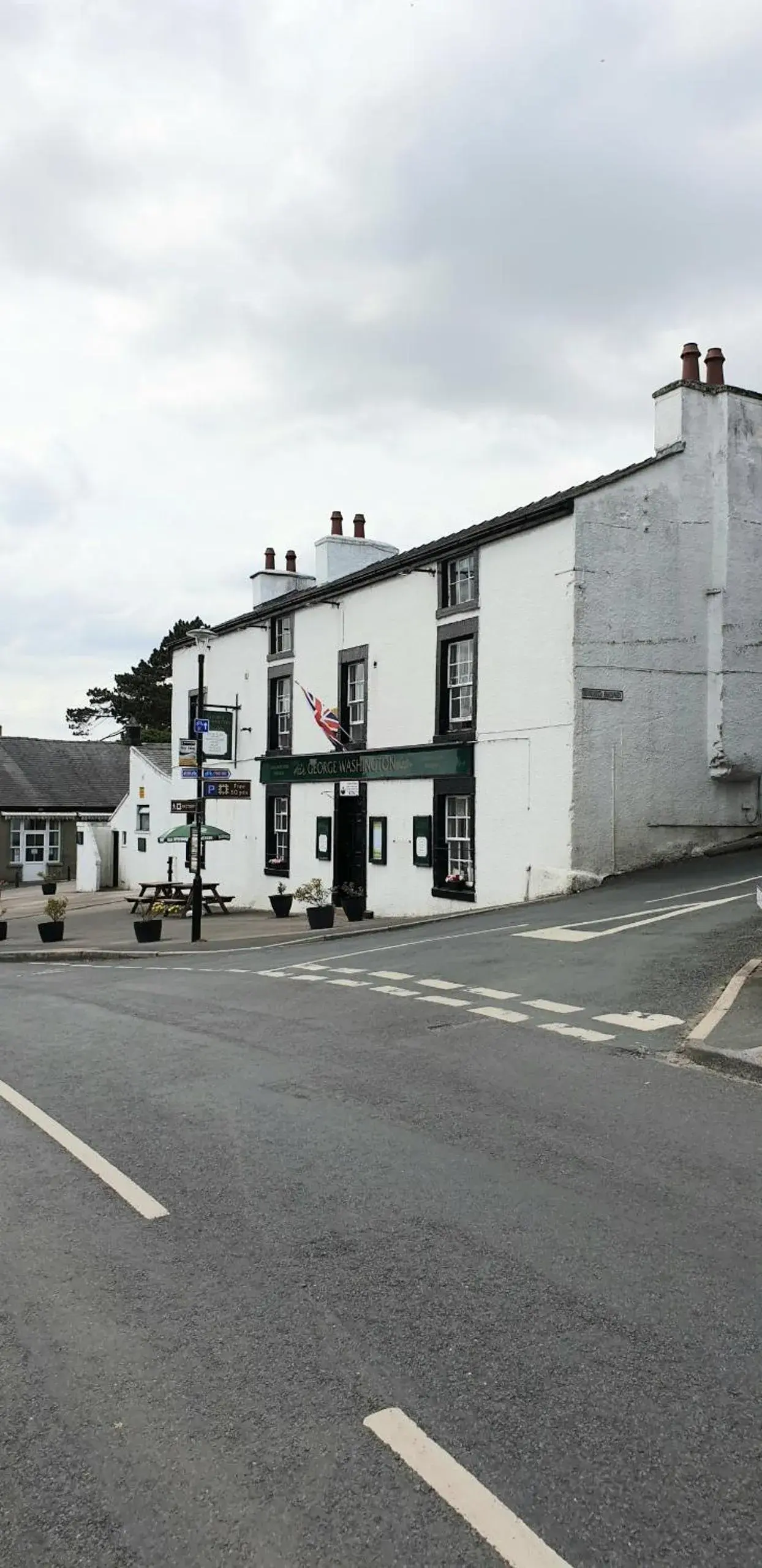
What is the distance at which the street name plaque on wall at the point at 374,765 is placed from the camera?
23938 mm

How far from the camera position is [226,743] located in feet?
76.2

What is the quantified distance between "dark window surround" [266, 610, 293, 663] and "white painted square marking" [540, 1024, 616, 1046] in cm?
2217

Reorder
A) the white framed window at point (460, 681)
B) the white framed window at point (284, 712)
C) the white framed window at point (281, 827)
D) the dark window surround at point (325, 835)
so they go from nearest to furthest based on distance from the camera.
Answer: the white framed window at point (460, 681), the dark window surround at point (325, 835), the white framed window at point (284, 712), the white framed window at point (281, 827)

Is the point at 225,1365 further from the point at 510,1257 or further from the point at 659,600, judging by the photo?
the point at 659,600

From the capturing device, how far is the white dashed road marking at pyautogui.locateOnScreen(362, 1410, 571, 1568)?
9.30ft

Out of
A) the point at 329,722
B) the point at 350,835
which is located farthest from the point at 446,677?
the point at 350,835

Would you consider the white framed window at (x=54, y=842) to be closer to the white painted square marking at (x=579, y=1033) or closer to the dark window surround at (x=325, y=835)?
the dark window surround at (x=325, y=835)

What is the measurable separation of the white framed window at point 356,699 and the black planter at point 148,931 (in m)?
7.87

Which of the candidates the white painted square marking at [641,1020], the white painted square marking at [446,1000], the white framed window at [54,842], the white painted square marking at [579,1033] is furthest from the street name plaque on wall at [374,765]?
the white framed window at [54,842]

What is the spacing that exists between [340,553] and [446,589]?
22.9ft

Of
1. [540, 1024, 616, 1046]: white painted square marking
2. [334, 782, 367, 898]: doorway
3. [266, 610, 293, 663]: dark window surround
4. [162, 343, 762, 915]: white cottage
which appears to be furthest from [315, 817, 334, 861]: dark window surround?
[540, 1024, 616, 1046]: white painted square marking

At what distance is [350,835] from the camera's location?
28203 millimetres

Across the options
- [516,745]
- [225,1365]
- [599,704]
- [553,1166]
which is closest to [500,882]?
[516,745]

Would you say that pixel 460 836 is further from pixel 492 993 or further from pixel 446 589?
pixel 492 993
